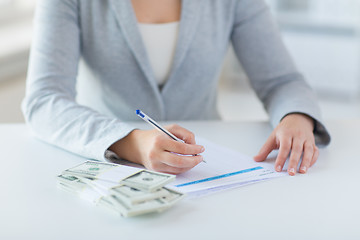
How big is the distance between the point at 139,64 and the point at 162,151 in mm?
501

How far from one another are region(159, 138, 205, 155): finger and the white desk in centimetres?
10

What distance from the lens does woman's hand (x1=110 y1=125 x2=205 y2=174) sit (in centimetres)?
91

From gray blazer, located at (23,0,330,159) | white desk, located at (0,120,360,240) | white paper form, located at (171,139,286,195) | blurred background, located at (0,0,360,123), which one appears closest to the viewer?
white desk, located at (0,120,360,240)

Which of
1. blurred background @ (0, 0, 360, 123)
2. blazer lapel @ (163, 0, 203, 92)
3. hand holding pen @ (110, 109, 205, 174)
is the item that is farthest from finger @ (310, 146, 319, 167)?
blurred background @ (0, 0, 360, 123)

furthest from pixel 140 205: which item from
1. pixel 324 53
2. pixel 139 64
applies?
pixel 324 53

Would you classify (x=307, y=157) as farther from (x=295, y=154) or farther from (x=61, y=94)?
(x=61, y=94)

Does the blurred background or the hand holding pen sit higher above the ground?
the hand holding pen

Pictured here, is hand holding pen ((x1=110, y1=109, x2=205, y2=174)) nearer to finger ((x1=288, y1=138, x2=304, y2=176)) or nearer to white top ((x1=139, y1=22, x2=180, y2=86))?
finger ((x1=288, y1=138, x2=304, y2=176))

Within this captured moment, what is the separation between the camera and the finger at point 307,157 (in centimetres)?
98

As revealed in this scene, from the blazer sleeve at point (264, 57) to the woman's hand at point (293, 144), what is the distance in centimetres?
15

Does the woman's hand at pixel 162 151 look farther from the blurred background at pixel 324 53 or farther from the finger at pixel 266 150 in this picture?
the blurred background at pixel 324 53

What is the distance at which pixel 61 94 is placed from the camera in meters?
1.18

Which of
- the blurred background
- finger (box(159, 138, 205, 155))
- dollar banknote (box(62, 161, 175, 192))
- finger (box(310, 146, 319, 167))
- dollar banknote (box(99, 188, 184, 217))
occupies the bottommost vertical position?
the blurred background

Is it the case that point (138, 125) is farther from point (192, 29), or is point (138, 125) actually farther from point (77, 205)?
point (77, 205)
